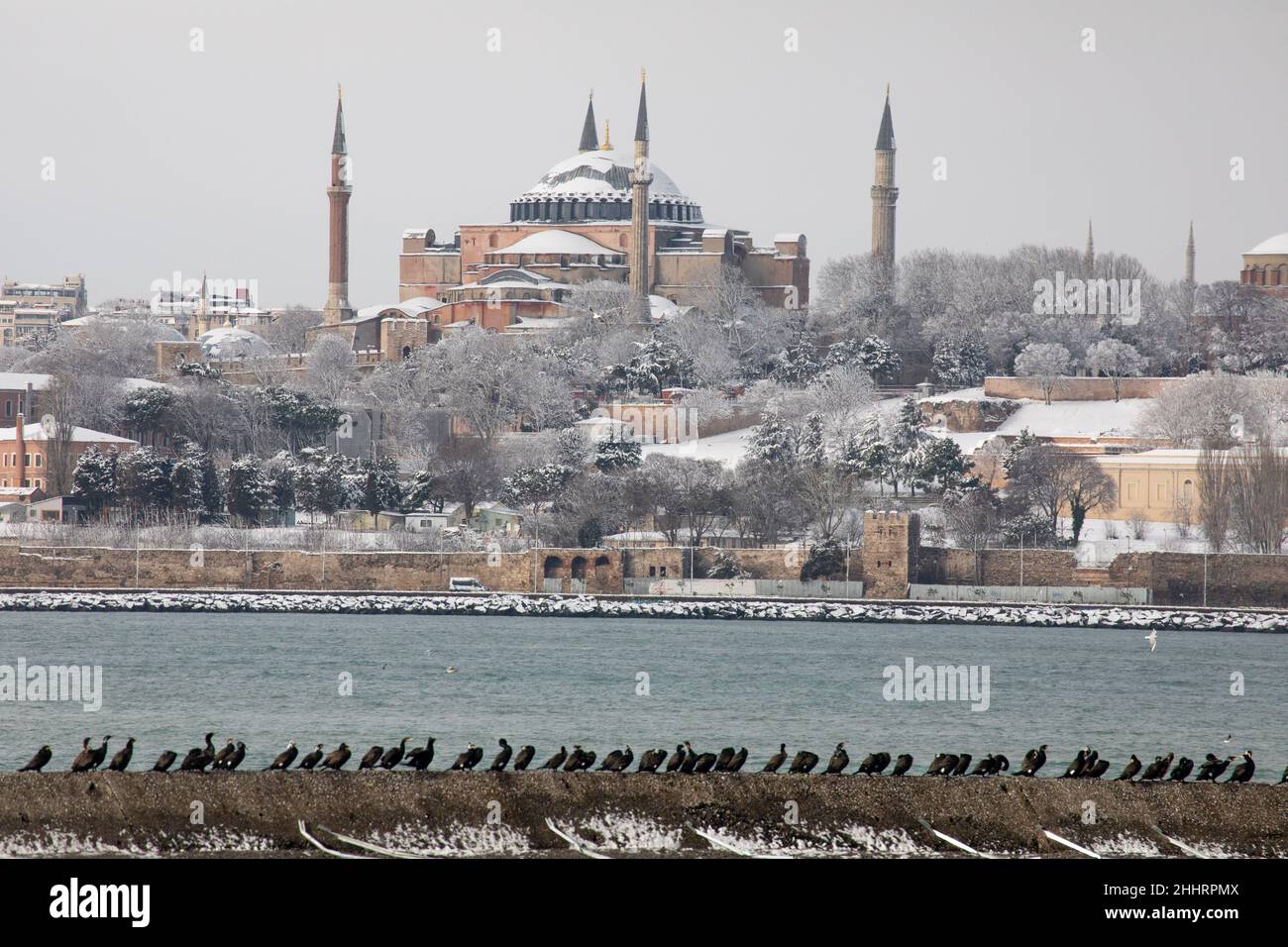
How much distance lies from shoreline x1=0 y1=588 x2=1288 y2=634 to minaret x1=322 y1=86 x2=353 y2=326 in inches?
768

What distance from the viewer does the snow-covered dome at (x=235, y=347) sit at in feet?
209

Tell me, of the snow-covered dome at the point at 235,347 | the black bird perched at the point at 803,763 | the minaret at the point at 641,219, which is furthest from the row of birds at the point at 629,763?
the snow-covered dome at the point at 235,347

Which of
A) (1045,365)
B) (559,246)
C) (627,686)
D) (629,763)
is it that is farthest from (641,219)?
(629,763)

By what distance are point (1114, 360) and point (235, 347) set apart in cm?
2382

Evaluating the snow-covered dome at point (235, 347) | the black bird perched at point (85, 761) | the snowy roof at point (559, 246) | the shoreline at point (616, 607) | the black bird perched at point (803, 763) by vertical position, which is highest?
the snowy roof at point (559, 246)

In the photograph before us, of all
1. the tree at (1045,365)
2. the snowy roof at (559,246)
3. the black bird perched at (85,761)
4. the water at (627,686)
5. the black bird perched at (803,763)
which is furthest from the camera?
the snowy roof at (559,246)

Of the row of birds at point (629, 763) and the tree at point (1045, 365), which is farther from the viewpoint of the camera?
the tree at point (1045, 365)

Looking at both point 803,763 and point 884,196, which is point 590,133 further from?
point 803,763

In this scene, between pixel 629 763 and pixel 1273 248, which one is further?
pixel 1273 248

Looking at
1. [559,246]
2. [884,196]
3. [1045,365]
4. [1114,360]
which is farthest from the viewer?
[559,246]

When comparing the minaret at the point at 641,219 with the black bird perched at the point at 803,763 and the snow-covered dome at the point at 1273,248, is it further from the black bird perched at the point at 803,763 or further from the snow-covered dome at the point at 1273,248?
the black bird perched at the point at 803,763

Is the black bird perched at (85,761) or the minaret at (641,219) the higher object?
the minaret at (641,219)

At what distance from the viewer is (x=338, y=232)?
2249 inches

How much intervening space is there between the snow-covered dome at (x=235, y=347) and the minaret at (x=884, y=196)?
612 inches
